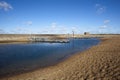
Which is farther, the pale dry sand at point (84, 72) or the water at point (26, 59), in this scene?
the water at point (26, 59)

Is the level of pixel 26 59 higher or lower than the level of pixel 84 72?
lower

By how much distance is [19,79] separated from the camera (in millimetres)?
12281

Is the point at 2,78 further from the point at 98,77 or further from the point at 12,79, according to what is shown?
the point at 98,77

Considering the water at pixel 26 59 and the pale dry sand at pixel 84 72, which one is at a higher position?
the pale dry sand at pixel 84 72

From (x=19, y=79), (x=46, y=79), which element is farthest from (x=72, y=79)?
(x=19, y=79)

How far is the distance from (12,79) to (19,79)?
0.77m

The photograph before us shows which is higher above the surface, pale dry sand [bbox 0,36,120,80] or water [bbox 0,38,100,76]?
pale dry sand [bbox 0,36,120,80]

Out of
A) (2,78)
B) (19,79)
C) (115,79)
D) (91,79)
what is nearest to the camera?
(115,79)

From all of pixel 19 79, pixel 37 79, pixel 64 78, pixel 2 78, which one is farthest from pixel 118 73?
pixel 2 78

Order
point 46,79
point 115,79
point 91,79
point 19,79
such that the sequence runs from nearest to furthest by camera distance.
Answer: point 115,79, point 91,79, point 46,79, point 19,79

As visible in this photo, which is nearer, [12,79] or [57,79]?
[57,79]

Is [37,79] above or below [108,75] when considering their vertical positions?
below

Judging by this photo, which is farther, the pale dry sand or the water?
the water

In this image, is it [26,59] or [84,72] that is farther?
[26,59]
